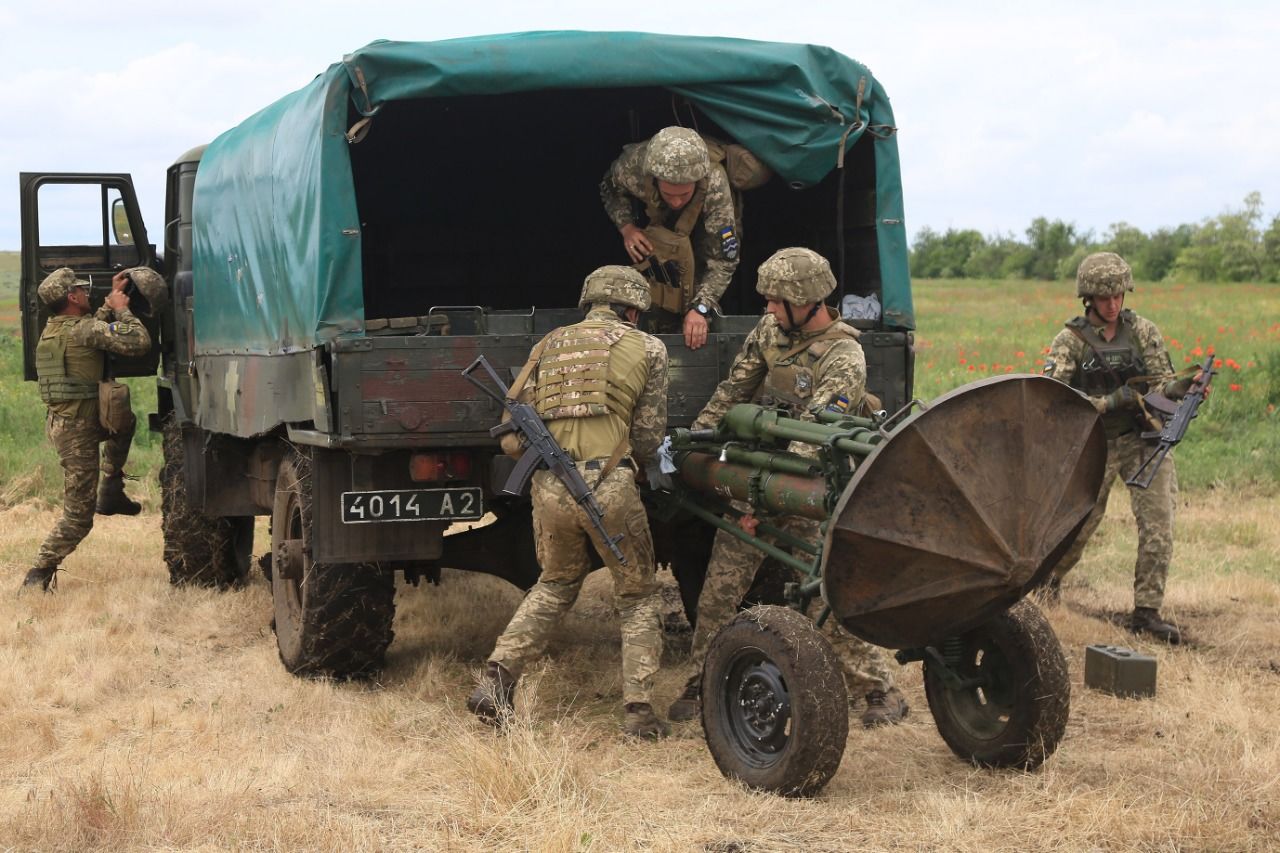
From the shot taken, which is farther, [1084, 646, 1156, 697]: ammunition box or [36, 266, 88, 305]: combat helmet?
[36, 266, 88, 305]: combat helmet

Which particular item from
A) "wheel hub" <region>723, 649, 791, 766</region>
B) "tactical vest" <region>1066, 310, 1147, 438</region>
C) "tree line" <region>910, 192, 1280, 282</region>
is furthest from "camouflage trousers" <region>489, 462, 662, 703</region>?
"tree line" <region>910, 192, 1280, 282</region>

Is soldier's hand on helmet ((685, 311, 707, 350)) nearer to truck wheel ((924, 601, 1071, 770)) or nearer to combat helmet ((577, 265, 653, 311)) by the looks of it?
combat helmet ((577, 265, 653, 311))

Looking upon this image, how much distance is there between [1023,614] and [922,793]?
26.2 inches

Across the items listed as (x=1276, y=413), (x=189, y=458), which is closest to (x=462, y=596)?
(x=189, y=458)

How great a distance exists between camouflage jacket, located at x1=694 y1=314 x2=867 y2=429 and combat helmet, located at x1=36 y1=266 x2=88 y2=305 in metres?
4.56

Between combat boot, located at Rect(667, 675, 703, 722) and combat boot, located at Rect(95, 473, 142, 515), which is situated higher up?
combat boot, located at Rect(95, 473, 142, 515)

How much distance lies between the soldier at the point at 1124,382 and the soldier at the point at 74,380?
16.8ft

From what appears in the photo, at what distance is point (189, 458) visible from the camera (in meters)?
8.74

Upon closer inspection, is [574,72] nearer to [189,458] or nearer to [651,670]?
[651,670]

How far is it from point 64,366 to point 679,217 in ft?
13.6

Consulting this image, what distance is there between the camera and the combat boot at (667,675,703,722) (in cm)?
605

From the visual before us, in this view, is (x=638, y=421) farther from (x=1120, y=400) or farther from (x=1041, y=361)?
(x=1041, y=361)

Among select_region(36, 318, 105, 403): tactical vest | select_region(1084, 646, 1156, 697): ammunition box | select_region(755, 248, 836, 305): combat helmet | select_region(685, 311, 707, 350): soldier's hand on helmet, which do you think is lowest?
select_region(1084, 646, 1156, 697): ammunition box

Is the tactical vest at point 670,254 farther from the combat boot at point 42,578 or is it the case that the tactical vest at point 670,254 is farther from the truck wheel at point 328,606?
the combat boot at point 42,578
